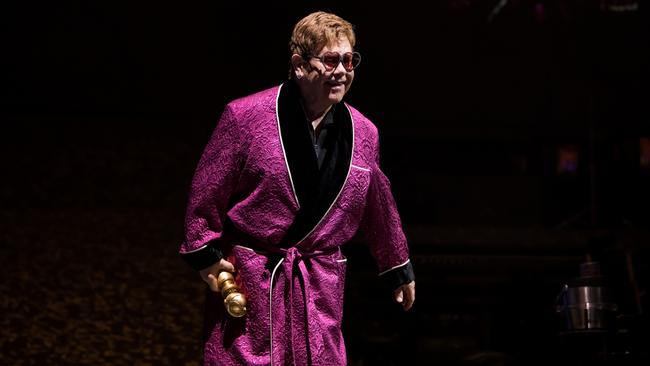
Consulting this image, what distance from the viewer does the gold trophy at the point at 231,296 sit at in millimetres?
2061

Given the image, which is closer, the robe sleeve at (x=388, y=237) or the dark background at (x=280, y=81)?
the robe sleeve at (x=388, y=237)

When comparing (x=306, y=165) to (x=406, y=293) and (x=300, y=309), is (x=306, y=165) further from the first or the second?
(x=406, y=293)

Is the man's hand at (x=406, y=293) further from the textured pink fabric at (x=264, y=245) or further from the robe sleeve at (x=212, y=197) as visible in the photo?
the robe sleeve at (x=212, y=197)

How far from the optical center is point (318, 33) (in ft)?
7.24

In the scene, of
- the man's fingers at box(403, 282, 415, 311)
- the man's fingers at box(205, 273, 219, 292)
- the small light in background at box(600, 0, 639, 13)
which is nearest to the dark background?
the small light in background at box(600, 0, 639, 13)

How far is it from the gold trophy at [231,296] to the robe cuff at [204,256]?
1.5 inches

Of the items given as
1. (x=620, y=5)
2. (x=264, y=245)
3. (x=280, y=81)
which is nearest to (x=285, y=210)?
(x=264, y=245)

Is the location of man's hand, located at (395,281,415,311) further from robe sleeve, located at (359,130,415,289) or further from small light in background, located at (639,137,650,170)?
small light in background, located at (639,137,650,170)

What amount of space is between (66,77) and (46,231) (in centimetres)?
107

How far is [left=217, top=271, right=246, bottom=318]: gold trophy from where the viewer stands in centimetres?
206

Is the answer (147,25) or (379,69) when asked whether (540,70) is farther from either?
(147,25)

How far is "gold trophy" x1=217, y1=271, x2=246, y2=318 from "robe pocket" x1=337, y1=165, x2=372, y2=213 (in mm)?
324

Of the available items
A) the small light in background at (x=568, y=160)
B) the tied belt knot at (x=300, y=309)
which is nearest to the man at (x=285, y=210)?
the tied belt knot at (x=300, y=309)

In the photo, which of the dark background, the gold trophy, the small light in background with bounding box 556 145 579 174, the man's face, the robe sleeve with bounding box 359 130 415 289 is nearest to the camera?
the gold trophy
